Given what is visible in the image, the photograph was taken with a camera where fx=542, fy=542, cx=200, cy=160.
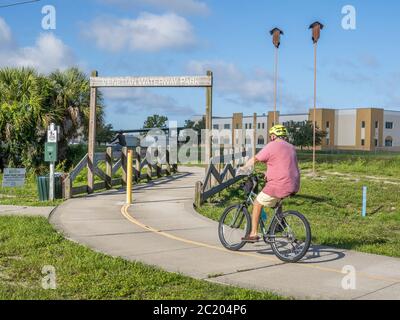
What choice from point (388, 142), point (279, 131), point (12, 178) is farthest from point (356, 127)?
point (279, 131)

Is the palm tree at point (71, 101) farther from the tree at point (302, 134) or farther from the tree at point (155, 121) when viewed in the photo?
the tree at point (302, 134)

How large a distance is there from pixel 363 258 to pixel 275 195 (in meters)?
1.61

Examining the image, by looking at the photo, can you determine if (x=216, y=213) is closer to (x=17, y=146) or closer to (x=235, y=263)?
(x=235, y=263)

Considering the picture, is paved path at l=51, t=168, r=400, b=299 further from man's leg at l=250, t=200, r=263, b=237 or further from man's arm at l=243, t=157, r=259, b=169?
man's arm at l=243, t=157, r=259, b=169

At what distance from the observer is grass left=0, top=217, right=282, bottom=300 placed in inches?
222

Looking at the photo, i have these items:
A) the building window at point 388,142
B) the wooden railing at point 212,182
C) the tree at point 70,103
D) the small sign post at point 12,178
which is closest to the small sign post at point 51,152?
the small sign post at point 12,178

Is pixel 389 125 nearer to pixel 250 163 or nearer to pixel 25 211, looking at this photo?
pixel 25 211

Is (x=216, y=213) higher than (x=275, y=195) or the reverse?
the reverse

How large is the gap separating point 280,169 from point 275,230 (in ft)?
2.77

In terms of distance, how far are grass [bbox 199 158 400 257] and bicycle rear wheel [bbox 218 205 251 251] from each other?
1.49 m

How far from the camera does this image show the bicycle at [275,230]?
723 centimetres

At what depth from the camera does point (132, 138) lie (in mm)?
50750

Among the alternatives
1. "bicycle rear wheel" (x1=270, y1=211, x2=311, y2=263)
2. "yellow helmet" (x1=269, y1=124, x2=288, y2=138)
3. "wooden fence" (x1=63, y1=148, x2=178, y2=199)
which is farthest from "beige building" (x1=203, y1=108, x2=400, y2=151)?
"bicycle rear wheel" (x1=270, y1=211, x2=311, y2=263)
